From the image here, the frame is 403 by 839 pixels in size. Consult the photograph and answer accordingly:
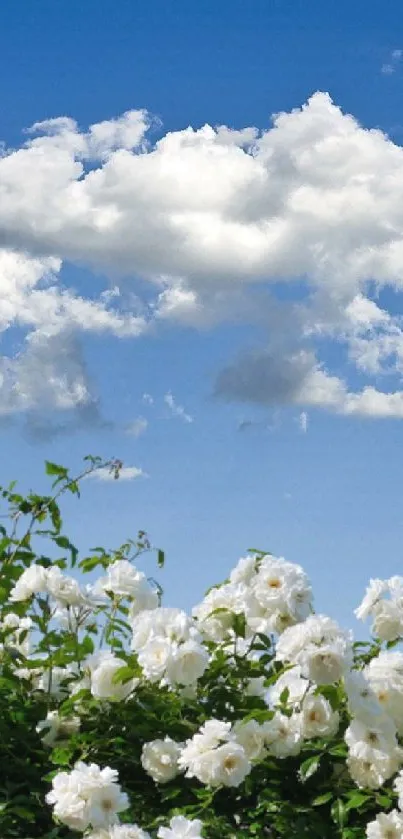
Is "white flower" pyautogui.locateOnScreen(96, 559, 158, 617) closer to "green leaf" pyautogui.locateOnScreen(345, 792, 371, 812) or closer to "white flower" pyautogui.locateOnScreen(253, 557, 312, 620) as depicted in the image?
"white flower" pyautogui.locateOnScreen(253, 557, 312, 620)

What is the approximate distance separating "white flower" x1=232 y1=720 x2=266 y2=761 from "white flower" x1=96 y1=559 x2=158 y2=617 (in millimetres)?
716

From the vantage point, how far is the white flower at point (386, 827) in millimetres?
3748

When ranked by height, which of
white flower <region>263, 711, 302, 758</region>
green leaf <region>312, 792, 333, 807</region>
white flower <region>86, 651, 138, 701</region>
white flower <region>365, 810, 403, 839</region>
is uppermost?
white flower <region>86, 651, 138, 701</region>

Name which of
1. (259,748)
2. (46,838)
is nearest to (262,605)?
(259,748)

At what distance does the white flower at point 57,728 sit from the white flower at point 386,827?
1.17 meters

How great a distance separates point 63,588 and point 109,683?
1.64 ft

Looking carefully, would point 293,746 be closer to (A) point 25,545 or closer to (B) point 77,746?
(B) point 77,746

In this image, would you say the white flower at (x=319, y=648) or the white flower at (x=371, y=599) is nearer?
the white flower at (x=319, y=648)

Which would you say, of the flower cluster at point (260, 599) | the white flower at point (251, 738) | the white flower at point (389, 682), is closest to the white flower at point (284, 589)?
the flower cluster at point (260, 599)

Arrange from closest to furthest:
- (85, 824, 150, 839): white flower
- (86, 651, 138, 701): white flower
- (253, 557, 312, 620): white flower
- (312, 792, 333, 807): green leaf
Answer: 1. (85, 824, 150, 839): white flower
2. (312, 792, 333, 807): green leaf
3. (86, 651, 138, 701): white flower
4. (253, 557, 312, 620): white flower

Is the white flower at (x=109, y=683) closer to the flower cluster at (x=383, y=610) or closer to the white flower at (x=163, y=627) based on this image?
the white flower at (x=163, y=627)

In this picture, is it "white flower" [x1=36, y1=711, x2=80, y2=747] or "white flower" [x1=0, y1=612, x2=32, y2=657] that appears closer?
"white flower" [x1=36, y1=711, x2=80, y2=747]

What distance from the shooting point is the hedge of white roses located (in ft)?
12.5

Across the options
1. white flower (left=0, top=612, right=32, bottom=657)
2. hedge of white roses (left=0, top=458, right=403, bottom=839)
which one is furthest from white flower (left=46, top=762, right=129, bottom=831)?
white flower (left=0, top=612, right=32, bottom=657)
